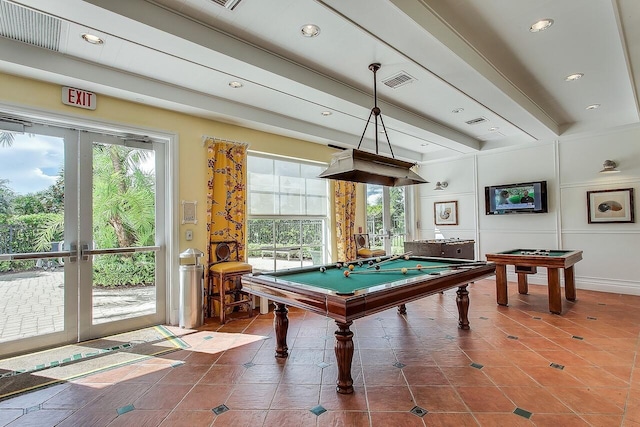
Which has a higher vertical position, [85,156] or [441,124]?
[441,124]

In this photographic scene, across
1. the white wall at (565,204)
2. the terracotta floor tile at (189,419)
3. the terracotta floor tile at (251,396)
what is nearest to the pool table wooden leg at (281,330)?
the terracotta floor tile at (251,396)

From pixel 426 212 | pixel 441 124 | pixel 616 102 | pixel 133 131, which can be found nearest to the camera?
pixel 133 131

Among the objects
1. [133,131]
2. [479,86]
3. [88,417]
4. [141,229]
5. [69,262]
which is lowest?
[88,417]

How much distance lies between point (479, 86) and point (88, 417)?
14.9 feet

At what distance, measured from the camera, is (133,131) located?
12.1 ft

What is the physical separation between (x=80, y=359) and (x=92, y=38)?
2892 mm

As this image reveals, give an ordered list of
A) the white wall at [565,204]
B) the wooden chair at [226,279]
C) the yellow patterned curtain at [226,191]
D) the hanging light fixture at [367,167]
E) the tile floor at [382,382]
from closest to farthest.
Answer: the tile floor at [382,382] → the hanging light fixture at [367,167] → the wooden chair at [226,279] → the yellow patterned curtain at [226,191] → the white wall at [565,204]

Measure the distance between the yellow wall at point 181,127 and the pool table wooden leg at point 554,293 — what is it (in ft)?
13.2

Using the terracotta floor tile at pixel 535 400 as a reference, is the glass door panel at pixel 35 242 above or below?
above

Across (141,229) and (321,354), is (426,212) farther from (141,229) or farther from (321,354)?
(141,229)

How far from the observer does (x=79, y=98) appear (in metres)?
3.28

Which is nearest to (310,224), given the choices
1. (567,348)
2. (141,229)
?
(141,229)

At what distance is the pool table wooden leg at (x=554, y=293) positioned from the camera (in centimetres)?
411

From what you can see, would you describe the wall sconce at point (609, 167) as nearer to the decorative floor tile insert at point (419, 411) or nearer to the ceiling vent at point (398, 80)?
the ceiling vent at point (398, 80)
